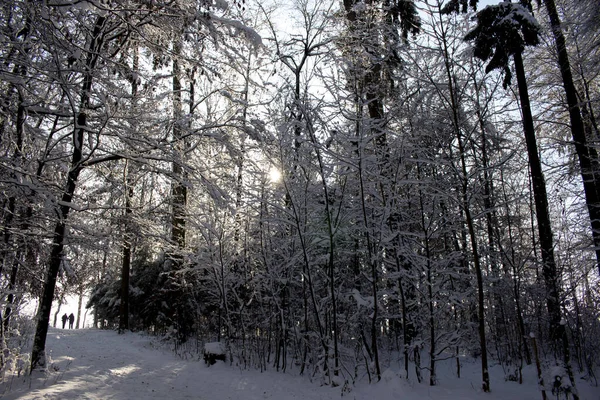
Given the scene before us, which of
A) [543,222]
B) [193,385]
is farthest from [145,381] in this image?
[543,222]

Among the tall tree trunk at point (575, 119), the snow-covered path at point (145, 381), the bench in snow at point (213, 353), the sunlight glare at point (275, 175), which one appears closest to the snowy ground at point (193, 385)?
the snow-covered path at point (145, 381)

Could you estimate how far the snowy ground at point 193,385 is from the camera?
203 inches

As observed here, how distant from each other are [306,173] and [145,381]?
4.72 metres

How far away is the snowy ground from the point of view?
203 inches

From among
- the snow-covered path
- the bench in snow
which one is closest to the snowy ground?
the snow-covered path

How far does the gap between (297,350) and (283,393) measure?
255 centimetres

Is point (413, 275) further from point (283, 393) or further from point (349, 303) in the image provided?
point (283, 393)

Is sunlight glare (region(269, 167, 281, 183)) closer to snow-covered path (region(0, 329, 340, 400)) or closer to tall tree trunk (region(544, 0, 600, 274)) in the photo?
snow-covered path (region(0, 329, 340, 400))

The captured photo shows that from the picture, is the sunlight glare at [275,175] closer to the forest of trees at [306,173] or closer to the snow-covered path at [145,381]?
the forest of trees at [306,173]

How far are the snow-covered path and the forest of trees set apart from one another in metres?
0.63

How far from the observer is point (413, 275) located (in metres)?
6.37

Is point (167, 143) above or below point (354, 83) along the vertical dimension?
below

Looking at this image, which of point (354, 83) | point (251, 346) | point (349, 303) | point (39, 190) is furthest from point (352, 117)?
point (251, 346)

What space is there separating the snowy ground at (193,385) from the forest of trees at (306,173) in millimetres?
435
